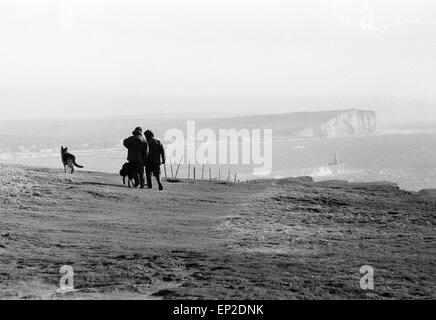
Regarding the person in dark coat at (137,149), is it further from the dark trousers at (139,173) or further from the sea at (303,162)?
the sea at (303,162)

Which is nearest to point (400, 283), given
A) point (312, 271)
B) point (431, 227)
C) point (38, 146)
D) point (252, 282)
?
point (312, 271)

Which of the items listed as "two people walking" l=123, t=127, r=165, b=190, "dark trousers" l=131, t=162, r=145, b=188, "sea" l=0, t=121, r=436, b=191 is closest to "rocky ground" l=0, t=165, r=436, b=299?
"dark trousers" l=131, t=162, r=145, b=188

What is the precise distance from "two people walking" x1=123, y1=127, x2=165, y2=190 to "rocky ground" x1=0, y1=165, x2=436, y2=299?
3.75ft

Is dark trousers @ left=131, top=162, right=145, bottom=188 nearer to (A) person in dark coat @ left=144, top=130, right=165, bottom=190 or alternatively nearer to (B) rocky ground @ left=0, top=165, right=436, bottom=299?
(A) person in dark coat @ left=144, top=130, right=165, bottom=190

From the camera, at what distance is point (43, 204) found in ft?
70.0

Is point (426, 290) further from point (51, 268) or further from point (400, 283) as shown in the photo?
point (51, 268)

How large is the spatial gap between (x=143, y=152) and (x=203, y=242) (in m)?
9.95

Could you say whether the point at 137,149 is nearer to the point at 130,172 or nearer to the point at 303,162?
the point at 130,172

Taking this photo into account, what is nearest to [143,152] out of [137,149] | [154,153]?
[137,149]

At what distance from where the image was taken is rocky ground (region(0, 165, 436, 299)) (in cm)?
1147

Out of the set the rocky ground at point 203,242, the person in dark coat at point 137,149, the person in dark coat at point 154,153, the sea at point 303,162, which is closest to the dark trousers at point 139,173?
the person in dark coat at point 137,149

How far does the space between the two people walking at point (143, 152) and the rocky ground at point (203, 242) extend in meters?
1.14
